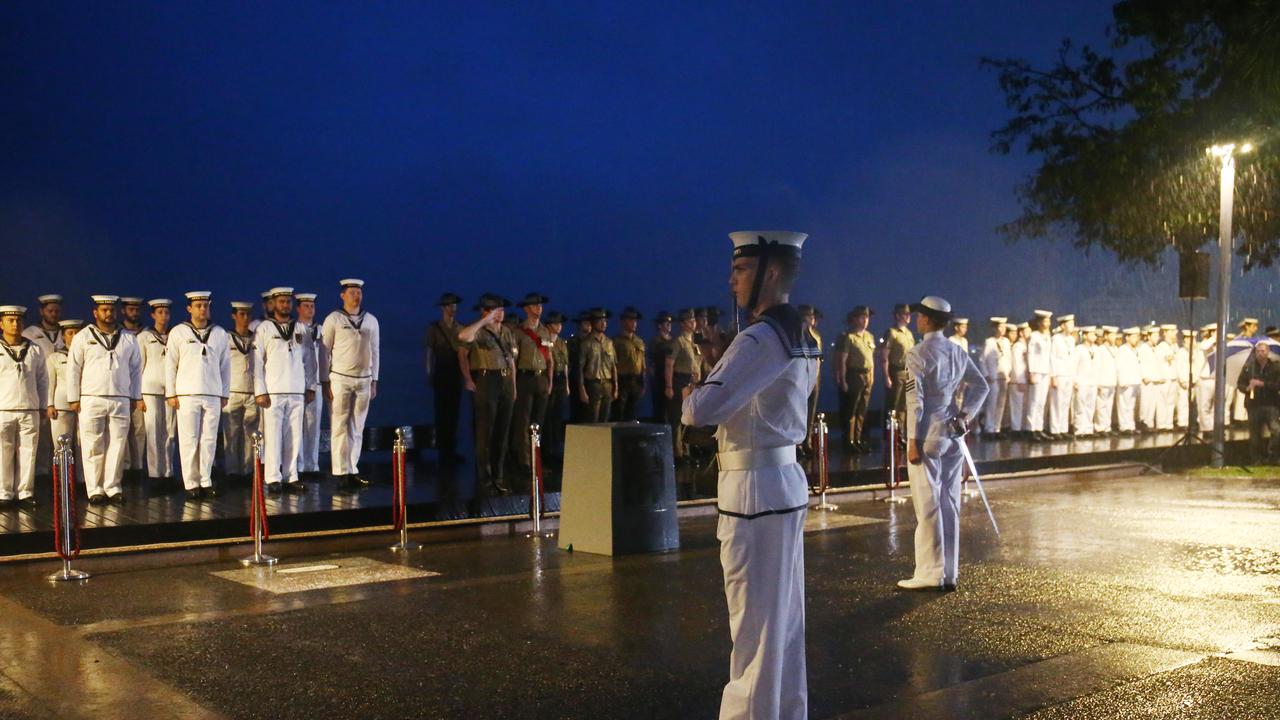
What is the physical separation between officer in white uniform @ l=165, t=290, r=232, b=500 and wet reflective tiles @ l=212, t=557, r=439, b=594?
11.0 feet

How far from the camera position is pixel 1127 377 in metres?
24.7

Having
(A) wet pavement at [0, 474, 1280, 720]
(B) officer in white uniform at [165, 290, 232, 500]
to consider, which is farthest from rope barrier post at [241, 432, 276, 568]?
(B) officer in white uniform at [165, 290, 232, 500]

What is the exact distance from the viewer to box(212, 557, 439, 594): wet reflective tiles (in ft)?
29.6

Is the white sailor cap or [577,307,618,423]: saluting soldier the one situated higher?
the white sailor cap

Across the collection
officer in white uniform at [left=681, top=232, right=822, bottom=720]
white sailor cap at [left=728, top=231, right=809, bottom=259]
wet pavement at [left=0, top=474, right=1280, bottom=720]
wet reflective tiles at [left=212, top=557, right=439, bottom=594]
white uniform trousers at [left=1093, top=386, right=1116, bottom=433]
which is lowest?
wet reflective tiles at [left=212, top=557, right=439, bottom=594]

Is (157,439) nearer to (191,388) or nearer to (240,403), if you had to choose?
(240,403)

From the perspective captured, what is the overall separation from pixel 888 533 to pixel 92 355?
8.53 metres

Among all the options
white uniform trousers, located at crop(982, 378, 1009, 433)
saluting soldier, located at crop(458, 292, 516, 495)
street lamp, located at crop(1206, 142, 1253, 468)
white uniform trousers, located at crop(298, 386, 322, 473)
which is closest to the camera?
saluting soldier, located at crop(458, 292, 516, 495)

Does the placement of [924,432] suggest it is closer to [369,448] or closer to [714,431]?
[714,431]

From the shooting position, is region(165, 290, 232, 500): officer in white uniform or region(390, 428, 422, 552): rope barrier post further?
region(165, 290, 232, 500): officer in white uniform

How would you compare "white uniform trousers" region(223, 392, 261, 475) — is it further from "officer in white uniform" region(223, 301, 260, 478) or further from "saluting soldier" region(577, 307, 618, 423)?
"saluting soldier" region(577, 307, 618, 423)

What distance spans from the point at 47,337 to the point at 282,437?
12.8 ft

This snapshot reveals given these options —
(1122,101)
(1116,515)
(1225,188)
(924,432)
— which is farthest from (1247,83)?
(924,432)

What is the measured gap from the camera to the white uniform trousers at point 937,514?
28.1 feet
